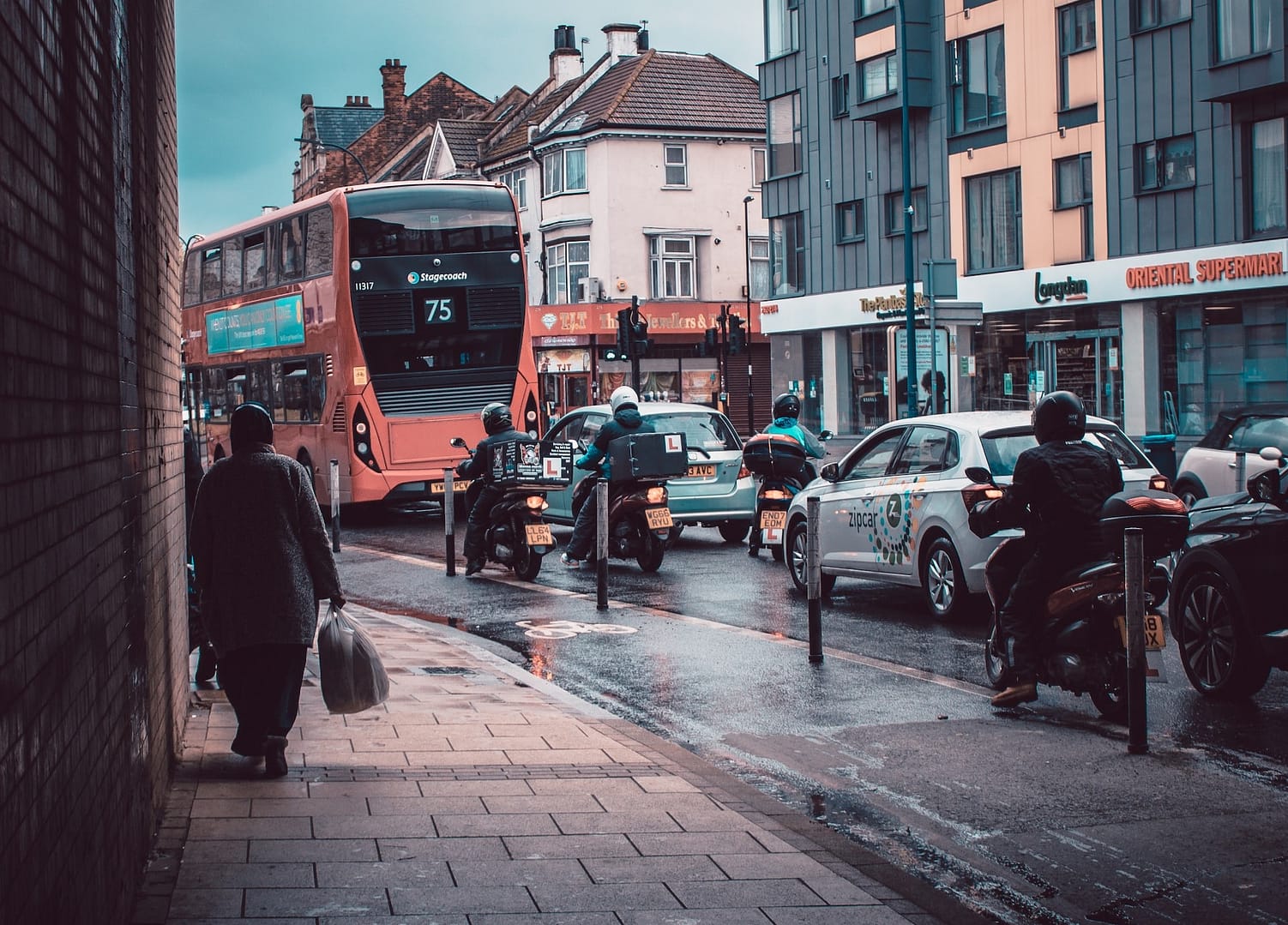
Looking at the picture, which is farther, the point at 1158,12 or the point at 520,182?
the point at 520,182

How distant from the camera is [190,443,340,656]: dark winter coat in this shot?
23.5 ft

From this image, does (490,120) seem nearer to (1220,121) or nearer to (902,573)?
→ (1220,121)

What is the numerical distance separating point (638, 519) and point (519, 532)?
1.25 m

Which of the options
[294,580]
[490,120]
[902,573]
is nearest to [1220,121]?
[902,573]

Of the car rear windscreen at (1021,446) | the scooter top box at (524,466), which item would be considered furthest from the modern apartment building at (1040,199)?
the car rear windscreen at (1021,446)

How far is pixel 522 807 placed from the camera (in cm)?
644

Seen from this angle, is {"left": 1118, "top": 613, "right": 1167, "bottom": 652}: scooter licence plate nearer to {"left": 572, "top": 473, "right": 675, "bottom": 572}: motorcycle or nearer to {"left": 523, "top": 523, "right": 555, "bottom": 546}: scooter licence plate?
{"left": 572, "top": 473, "right": 675, "bottom": 572}: motorcycle

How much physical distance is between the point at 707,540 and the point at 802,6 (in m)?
29.0

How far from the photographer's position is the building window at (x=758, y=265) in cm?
6088

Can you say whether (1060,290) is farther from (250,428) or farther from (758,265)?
(250,428)

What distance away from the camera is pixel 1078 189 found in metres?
35.9

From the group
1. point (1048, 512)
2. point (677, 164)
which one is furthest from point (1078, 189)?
point (1048, 512)

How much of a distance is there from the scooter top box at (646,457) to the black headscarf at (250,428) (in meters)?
8.90

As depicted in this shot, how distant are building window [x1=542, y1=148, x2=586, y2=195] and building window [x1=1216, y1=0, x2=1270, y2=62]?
31640 millimetres
